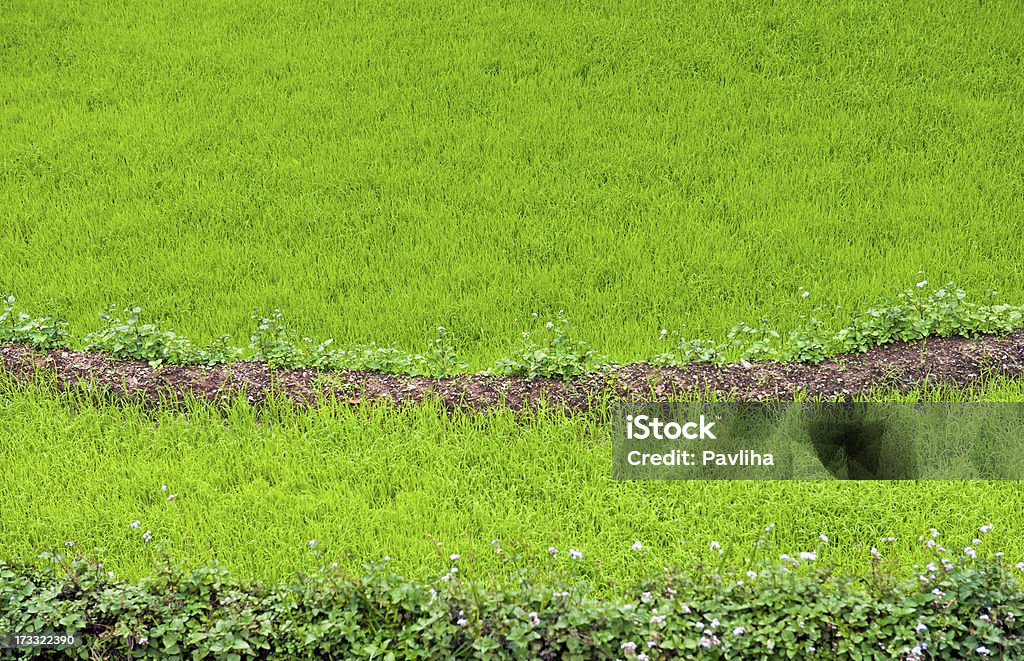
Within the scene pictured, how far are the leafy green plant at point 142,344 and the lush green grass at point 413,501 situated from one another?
44cm

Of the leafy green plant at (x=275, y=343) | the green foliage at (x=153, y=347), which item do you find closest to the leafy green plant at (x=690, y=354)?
the leafy green plant at (x=275, y=343)

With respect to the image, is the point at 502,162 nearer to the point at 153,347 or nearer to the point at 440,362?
the point at 440,362

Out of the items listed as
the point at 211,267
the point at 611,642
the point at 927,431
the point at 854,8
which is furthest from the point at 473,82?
the point at 611,642

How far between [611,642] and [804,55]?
6.43m

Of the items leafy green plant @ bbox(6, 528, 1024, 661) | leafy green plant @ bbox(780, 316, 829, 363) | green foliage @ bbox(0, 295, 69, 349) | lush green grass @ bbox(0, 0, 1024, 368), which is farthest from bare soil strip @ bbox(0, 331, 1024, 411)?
leafy green plant @ bbox(6, 528, 1024, 661)

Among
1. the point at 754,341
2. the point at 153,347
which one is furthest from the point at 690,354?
the point at 153,347

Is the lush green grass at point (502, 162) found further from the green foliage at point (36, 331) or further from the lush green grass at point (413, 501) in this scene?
the lush green grass at point (413, 501)

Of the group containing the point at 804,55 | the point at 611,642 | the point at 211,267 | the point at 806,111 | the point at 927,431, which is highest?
the point at 804,55

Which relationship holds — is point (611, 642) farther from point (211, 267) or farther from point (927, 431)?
point (211, 267)

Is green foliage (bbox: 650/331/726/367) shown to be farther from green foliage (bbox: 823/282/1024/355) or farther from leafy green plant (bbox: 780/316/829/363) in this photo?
green foliage (bbox: 823/282/1024/355)

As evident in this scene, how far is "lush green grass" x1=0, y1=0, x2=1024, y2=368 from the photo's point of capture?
17.2 feet

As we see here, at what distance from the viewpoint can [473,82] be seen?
25.4 feet

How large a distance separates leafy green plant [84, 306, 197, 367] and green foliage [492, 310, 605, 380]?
166 centimetres

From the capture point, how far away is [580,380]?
4.26 m
